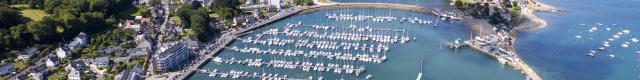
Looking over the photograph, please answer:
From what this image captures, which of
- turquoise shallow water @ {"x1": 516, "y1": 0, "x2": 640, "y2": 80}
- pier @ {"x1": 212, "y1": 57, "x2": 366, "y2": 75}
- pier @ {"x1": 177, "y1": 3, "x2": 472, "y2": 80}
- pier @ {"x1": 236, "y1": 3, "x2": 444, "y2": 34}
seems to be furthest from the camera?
pier @ {"x1": 236, "y1": 3, "x2": 444, "y2": 34}

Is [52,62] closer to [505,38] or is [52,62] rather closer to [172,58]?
[172,58]

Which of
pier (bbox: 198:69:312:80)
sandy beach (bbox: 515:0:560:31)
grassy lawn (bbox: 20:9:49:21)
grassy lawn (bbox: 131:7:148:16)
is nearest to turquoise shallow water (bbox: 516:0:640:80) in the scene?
sandy beach (bbox: 515:0:560:31)

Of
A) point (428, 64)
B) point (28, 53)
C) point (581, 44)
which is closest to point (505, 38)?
point (581, 44)

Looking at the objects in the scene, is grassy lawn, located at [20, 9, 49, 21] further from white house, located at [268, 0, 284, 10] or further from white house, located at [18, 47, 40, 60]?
white house, located at [268, 0, 284, 10]

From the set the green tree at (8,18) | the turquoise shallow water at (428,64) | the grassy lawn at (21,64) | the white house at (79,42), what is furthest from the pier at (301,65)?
the green tree at (8,18)

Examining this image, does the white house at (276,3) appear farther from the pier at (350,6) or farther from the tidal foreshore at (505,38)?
the tidal foreshore at (505,38)

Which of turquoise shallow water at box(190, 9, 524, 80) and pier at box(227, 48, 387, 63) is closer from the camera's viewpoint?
turquoise shallow water at box(190, 9, 524, 80)
